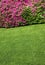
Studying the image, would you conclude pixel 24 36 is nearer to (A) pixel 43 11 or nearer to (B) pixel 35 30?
(B) pixel 35 30

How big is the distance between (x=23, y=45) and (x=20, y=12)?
2.85 metres

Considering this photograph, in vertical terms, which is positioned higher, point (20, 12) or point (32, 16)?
point (20, 12)

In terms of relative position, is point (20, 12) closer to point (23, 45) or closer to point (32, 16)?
point (32, 16)

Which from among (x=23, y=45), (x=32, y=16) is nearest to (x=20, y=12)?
(x=32, y=16)

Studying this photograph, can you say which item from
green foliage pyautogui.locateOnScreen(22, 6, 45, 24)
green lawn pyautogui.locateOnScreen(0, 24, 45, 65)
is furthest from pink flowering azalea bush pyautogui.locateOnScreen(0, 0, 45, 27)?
green lawn pyautogui.locateOnScreen(0, 24, 45, 65)

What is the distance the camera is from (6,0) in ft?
44.6

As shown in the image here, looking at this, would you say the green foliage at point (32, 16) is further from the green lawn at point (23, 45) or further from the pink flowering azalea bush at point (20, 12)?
the green lawn at point (23, 45)

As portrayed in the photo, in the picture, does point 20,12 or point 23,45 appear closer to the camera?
point 23,45

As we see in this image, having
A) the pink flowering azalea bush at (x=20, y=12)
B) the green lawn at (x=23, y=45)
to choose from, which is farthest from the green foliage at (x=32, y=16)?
the green lawn at (x=23, y=45)

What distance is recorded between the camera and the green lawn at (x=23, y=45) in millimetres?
9484

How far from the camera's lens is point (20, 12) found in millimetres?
13164

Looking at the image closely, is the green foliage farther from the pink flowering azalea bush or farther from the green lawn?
the green lawn

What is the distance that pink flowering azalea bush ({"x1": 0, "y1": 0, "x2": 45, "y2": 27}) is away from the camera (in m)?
13.1

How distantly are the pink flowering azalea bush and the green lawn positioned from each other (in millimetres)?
470
